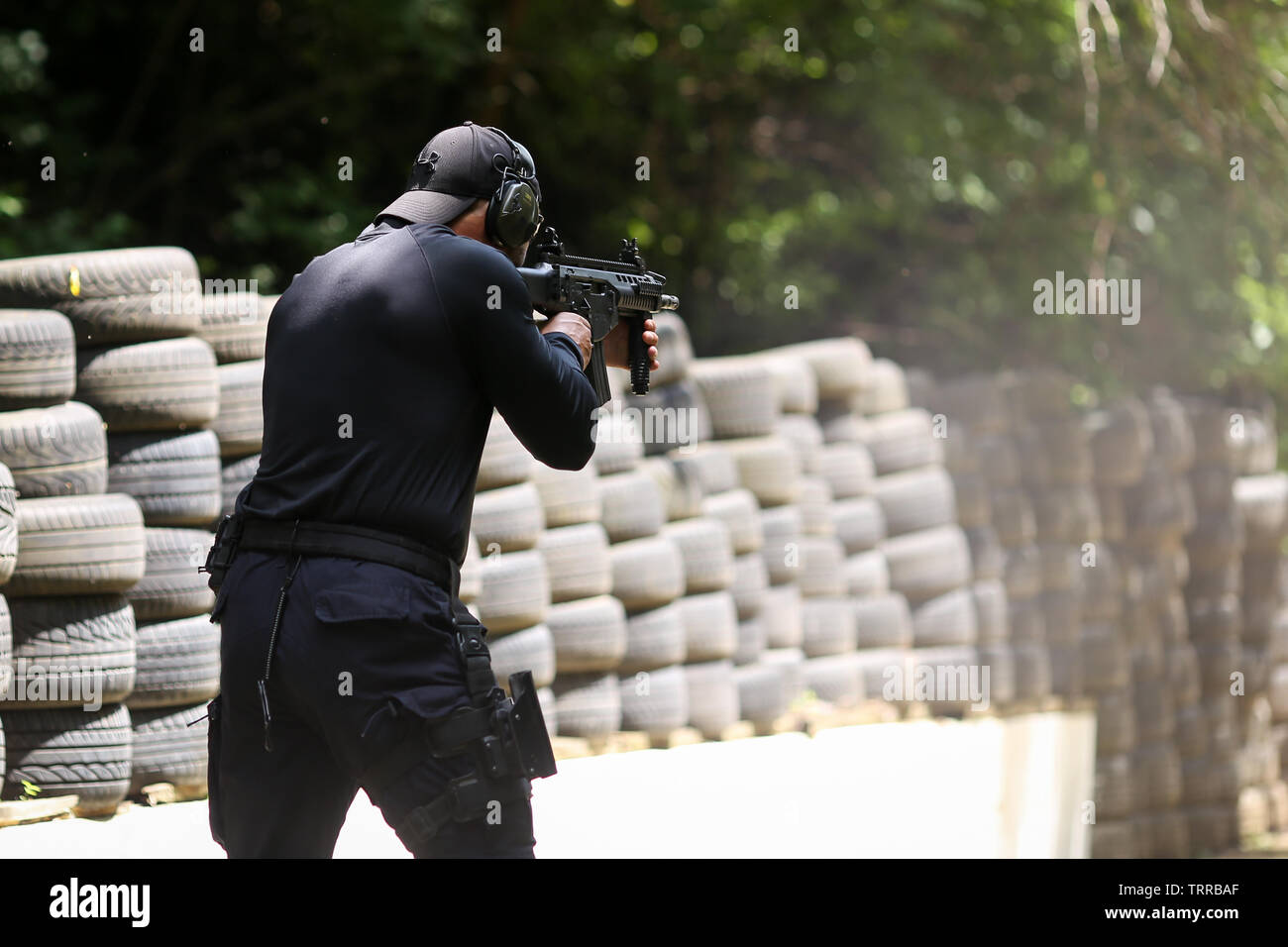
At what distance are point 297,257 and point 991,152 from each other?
17.4 ft

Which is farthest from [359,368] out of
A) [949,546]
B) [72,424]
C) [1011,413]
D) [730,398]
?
[1011,413]

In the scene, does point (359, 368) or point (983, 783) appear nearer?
point (359, 368)

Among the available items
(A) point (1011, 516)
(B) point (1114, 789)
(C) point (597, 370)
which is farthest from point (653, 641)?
(B) point (1114, 789)

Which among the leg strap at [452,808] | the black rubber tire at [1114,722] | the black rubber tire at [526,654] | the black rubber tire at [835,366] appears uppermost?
the black rubber tire at [835,366]

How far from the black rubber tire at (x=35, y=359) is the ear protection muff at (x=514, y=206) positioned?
Result: 2.08 meters

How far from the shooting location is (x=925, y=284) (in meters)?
11.5

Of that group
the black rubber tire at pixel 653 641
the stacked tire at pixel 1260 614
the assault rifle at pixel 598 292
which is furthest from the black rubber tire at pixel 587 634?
the stacked tire at pixel 1260 614

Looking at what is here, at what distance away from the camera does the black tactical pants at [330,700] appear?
8.20ft

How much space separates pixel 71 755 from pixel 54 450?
935 millimetres

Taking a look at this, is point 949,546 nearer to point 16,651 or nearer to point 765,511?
point 765,511

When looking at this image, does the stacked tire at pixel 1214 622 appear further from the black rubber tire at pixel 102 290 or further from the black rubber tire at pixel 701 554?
the black rubber tire at pixel 102 290

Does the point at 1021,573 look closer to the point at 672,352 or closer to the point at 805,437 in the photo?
the point at 805,437

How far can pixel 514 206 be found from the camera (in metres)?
2.81

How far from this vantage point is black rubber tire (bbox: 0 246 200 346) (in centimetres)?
440
